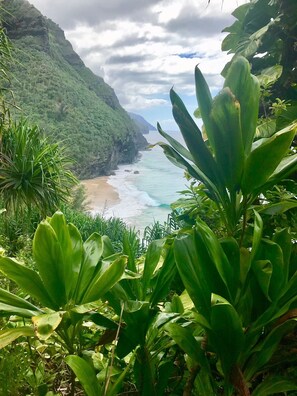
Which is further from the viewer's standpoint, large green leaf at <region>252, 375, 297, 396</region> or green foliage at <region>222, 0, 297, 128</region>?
green foliage at <region>222, 0, 297, 128</region>

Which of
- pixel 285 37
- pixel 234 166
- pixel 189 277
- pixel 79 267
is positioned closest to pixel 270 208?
pixel 234 166

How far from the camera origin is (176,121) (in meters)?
0.65

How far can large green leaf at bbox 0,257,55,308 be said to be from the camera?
0.56m

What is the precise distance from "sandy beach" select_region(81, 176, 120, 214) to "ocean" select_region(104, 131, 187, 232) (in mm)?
362

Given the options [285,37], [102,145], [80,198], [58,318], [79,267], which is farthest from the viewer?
[102,145]

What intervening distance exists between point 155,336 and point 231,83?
1.47 ft

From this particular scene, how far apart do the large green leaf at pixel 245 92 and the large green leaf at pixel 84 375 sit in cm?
44

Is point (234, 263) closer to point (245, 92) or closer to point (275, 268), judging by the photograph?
point (275, 268)

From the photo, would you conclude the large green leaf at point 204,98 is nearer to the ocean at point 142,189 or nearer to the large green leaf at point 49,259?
the large green leaf at point 49,259

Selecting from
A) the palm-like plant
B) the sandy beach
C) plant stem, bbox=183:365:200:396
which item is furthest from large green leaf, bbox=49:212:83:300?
the sandy beach

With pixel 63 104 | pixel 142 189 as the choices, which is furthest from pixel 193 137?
pixel 142 189

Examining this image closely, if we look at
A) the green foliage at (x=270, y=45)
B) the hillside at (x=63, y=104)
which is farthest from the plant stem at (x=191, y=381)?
the hillside at (x=63, y=104)

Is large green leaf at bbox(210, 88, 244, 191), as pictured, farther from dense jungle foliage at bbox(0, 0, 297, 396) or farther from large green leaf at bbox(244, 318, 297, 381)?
large green leaf at bbox(244, 318, 297, 381)

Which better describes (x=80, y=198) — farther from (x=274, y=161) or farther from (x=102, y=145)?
(x=274, y=161)
